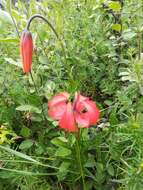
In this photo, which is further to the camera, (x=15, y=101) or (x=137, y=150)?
(x=15, y=101)

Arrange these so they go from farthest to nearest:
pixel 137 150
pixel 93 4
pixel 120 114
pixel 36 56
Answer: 1. pixel 93 4
2. pixel 36 56
3. pixel 120 114
4. pixel 137 150

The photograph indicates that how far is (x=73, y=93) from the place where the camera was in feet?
4.19

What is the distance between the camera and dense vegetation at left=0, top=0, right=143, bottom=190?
125 centimetres

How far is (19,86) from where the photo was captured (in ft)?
4.84

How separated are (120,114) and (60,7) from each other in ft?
1.16

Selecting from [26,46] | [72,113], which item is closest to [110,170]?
[72,113]

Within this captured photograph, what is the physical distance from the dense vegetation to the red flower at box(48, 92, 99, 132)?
100 mm

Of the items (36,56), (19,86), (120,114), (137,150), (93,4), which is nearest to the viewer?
(137,150)

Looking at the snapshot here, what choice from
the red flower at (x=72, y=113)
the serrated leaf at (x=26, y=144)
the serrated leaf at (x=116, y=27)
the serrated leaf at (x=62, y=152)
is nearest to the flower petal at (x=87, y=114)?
the red flower at (x=72, y=113)

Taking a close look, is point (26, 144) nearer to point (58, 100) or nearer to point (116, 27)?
point (58, 100)

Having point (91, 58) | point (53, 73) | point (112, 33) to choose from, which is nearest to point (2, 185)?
point (53, 73)

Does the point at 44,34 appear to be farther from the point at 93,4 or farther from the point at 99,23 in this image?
the point at 93,4

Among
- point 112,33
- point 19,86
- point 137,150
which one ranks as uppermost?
point 112,33

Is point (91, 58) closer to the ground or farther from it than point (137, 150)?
farther from it
